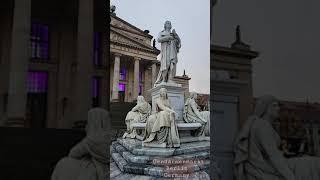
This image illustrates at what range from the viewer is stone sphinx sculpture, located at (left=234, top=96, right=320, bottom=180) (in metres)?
3.45

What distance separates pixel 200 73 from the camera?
3.08 m

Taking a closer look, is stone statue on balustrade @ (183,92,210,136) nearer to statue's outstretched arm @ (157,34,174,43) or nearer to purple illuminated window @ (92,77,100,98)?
statue's outstretched arm @ (157,34,174,43)

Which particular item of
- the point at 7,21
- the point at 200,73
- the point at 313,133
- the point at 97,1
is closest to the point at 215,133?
the point at 200,73

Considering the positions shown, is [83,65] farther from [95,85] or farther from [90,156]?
[90,156]

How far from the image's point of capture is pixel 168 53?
2.90m

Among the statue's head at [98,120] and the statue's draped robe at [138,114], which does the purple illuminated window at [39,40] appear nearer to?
the statue's head at [98,120]

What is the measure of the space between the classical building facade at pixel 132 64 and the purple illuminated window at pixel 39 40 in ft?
1.48

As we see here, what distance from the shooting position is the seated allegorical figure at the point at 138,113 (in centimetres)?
277

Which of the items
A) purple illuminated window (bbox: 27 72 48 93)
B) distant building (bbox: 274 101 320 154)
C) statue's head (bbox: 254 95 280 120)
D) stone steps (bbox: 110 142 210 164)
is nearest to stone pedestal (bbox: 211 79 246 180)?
statue's head (bbox: 254 95 280 120)

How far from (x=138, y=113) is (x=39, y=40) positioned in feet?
2.81

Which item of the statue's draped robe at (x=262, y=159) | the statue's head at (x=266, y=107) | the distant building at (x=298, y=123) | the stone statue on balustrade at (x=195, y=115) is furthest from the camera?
the distant building at (x=298, y=123)

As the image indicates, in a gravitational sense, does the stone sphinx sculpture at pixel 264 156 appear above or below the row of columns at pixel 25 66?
below

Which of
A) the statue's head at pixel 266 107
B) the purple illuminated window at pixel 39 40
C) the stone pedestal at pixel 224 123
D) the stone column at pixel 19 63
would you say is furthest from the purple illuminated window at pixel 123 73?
the statue's head at pixel 266 107

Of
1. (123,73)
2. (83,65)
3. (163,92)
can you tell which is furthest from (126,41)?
(163,92)
